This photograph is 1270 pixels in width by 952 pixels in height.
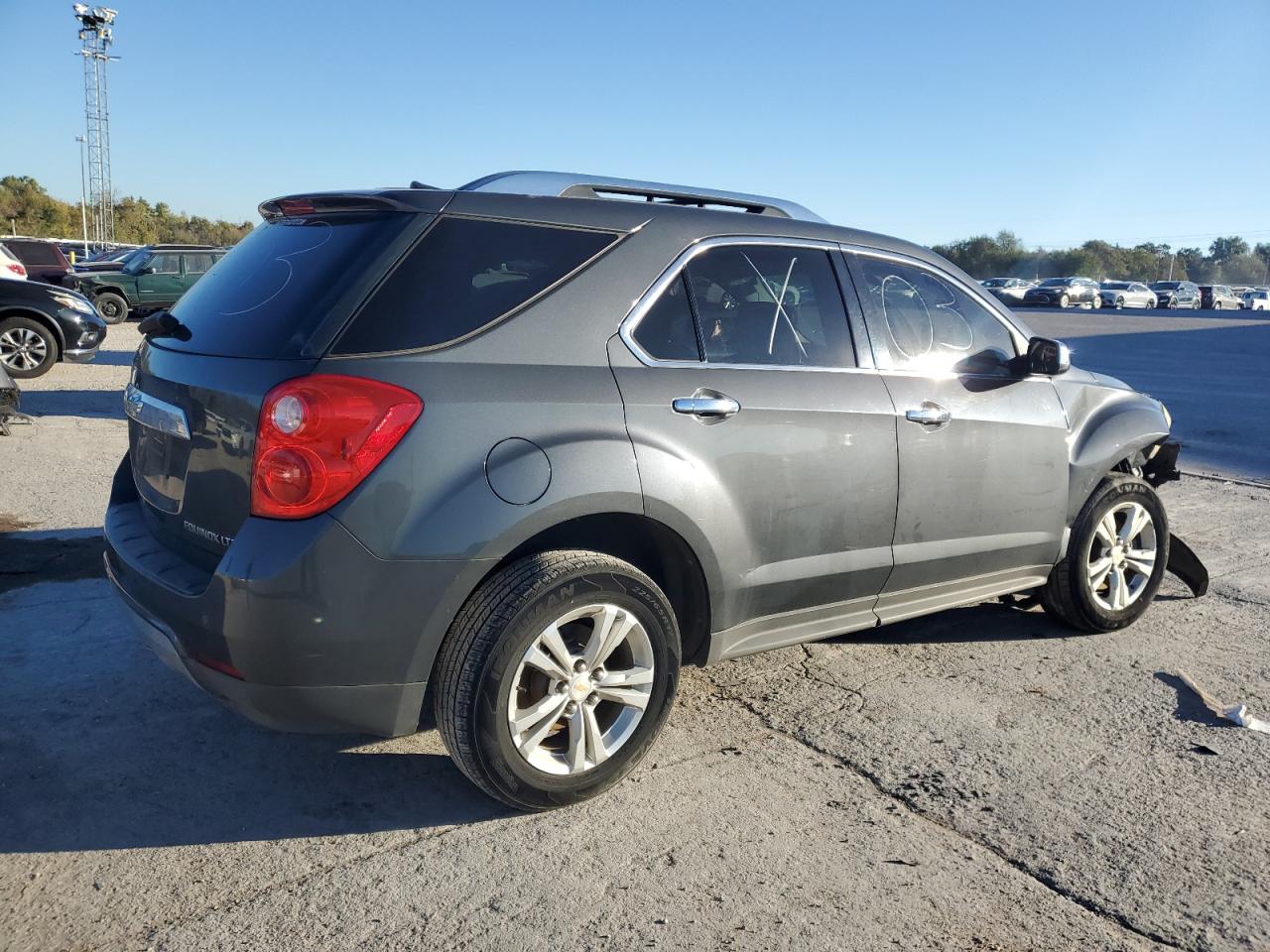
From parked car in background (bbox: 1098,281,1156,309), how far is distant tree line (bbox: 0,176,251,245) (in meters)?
48.8

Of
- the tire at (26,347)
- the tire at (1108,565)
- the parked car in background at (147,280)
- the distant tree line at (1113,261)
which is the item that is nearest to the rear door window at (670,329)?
the tire at (1108,565)

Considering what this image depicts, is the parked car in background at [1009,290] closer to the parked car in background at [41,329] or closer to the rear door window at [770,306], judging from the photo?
the parked car in background at [41,329]

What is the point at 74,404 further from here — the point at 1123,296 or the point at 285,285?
the point at 1123,296

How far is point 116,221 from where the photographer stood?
85.6 meters

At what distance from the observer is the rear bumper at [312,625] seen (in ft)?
9.09

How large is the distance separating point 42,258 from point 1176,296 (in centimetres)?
5494

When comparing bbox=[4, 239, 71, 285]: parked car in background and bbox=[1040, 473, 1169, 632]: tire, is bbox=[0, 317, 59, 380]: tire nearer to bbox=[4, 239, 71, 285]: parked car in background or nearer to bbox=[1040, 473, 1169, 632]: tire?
bbox=[4, 239, 71, 285]: parked car in background

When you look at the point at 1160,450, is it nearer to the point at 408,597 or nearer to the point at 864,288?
the point at 864,288

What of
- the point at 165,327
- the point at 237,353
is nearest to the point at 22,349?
the point at 165,327

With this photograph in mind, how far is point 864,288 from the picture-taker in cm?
412

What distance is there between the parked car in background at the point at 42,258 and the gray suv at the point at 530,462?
70.2 ft

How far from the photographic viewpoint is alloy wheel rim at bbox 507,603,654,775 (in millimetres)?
3125

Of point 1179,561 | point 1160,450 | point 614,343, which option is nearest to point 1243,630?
point 1179,561

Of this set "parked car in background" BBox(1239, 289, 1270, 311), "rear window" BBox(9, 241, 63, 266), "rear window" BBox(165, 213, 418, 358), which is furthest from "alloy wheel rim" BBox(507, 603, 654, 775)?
"parked car in background" BBox(1239, 289, 1270, 311)
